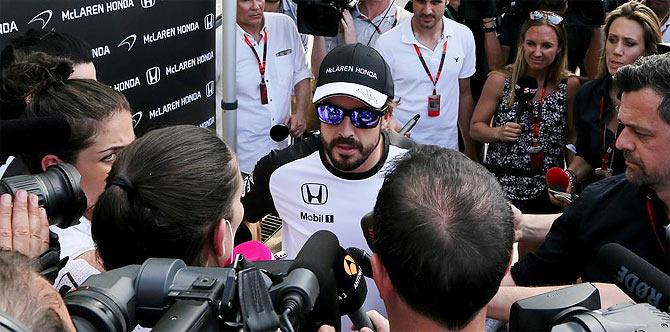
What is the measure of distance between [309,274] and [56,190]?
0.59 metres

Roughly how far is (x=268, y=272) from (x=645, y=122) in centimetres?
145

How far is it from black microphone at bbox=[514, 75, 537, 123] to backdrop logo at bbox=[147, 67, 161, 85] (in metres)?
1.98

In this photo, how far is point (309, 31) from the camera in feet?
14.9

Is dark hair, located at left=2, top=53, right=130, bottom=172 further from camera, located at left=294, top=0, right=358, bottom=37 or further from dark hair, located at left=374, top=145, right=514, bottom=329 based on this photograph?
camera, located at left=294, top=0, right=358, bottom=37

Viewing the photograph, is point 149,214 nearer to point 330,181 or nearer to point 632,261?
point 632,261

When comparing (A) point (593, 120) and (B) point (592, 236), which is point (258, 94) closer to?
(A) point (593, 120)

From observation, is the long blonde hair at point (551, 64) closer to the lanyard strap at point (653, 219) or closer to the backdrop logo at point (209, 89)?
the backdrop logo at point (209, 89)

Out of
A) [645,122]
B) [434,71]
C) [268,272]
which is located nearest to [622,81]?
[645,122]

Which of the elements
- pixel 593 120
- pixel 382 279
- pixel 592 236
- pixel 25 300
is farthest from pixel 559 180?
pixel 25 300

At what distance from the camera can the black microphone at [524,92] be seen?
4.25 m

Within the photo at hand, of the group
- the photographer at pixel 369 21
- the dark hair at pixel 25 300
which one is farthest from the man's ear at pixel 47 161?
the photographer at pixel 369 21

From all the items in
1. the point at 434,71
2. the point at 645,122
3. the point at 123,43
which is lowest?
the point at 434,71

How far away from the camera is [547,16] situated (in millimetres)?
4426

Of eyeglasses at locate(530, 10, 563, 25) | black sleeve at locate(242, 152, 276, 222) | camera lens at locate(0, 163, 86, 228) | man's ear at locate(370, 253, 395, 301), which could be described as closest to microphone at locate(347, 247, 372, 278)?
man's ear at locate(370, 253, 395, 301)
